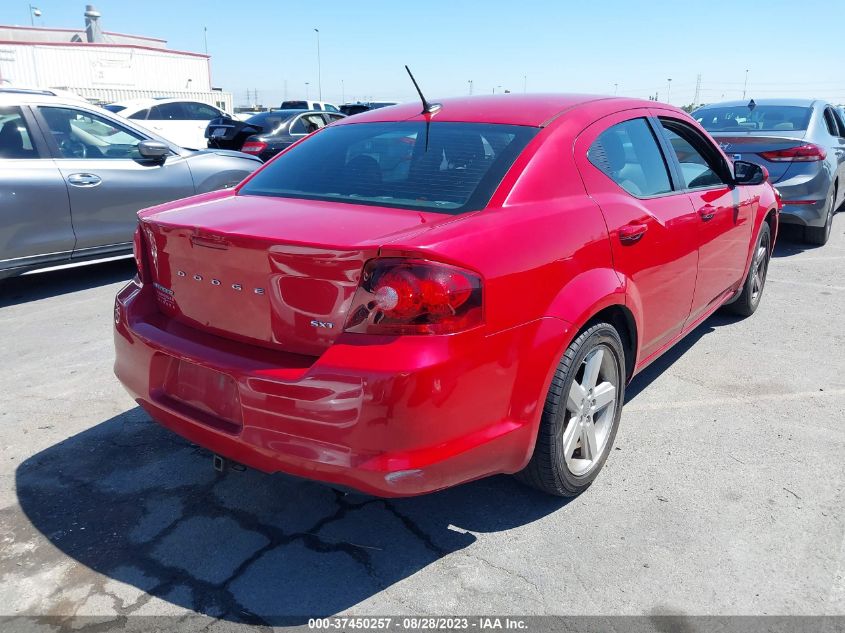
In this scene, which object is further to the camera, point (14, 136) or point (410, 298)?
point (14, 136)

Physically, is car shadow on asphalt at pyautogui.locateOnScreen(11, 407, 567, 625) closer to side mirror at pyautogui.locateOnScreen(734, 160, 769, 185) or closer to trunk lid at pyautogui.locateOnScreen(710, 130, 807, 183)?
side mirror at pyautogui.locateOnScreen(734, 160, 769, 185)

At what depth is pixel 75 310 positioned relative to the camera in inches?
215

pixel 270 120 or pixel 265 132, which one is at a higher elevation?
pixel 270 120

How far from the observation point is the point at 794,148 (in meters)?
7.09

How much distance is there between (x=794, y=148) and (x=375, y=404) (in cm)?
668

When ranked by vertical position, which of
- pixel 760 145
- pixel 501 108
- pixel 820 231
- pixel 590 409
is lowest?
pixel 820 231

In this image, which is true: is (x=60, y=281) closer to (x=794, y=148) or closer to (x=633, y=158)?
(x=633, y=158)

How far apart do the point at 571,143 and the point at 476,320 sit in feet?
3.61

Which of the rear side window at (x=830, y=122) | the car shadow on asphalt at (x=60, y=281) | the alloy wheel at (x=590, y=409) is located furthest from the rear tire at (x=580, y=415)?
the rear side window at (x=830, y=122)

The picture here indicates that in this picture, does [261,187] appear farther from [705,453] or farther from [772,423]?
[772,423]

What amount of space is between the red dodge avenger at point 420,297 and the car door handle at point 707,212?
29cm

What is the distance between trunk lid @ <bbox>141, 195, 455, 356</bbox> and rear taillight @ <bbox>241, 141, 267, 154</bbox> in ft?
31.0

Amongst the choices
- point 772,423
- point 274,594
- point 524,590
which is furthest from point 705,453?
point 274,594

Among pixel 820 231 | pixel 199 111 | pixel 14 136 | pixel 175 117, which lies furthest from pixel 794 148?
pixel 199 111
